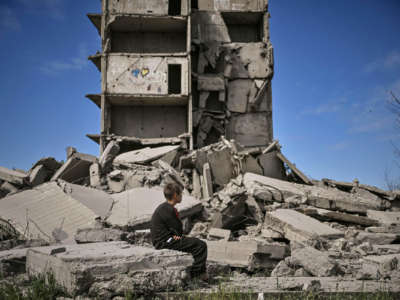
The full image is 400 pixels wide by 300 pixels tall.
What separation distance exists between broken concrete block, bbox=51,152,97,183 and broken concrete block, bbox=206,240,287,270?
18.1 ft

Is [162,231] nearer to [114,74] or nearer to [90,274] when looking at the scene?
[90,274]

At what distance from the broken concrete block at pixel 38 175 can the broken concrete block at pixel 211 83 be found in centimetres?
727

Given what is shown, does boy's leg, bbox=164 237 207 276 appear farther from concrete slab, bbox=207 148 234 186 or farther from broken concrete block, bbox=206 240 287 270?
concrete slab, bbox=207 148 234 186

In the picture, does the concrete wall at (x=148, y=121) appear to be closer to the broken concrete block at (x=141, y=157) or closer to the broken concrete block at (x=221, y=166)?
the broken concrete block at (x=141, y=157)

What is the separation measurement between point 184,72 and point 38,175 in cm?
673

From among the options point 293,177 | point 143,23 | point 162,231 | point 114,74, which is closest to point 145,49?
point 143,23

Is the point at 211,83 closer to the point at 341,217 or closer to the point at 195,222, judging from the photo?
the point at 195,222

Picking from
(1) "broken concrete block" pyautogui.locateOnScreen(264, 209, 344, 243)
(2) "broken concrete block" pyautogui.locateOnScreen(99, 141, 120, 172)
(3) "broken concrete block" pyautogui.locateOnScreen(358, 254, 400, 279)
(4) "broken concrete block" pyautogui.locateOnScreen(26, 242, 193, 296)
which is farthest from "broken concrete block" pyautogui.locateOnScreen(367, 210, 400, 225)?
(2) "broken concrete block" pyautogui.locateOnScreen(99, 141, 120, 172)

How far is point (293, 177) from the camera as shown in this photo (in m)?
11.0

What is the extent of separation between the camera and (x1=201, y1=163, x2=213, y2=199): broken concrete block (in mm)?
8942

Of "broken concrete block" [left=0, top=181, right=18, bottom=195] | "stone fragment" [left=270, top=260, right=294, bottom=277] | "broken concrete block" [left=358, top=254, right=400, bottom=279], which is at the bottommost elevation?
"stone fragment" [left=270, top=260, right=294, bottom=277]

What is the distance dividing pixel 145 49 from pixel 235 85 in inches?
166

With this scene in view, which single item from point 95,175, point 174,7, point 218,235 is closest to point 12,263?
point 218,235

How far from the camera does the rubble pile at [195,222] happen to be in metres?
3.42
